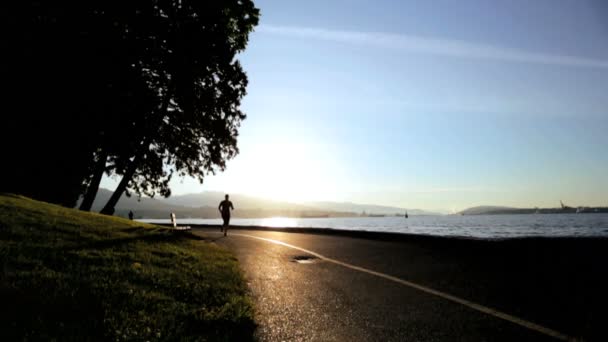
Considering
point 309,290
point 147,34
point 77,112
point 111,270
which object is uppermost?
point 147,34

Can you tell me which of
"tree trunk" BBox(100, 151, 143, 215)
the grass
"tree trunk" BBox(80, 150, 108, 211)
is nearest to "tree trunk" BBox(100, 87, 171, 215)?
"tree trunk" BBox(100, 151, 143, 215)

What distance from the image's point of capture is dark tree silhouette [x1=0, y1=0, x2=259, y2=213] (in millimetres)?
16250

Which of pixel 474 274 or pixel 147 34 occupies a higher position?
pixel 147 34

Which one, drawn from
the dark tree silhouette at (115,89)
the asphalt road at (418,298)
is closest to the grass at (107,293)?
the asphalt road at (418,298)

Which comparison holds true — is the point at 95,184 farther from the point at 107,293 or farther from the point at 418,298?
the point at 418,298

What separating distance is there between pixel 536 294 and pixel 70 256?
8924 millimetres

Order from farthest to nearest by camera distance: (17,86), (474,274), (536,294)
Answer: (17,86) < (474,274) < (536,294)

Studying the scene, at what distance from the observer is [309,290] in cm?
712

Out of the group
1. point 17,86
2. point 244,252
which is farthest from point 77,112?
point 244,252

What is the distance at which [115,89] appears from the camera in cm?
1891

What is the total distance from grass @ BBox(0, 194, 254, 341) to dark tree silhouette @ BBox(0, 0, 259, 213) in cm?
986

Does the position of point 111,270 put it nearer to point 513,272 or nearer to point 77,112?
point 513,272

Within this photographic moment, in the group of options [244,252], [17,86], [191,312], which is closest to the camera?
[191,312]

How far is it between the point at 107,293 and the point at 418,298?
16.7 feet
